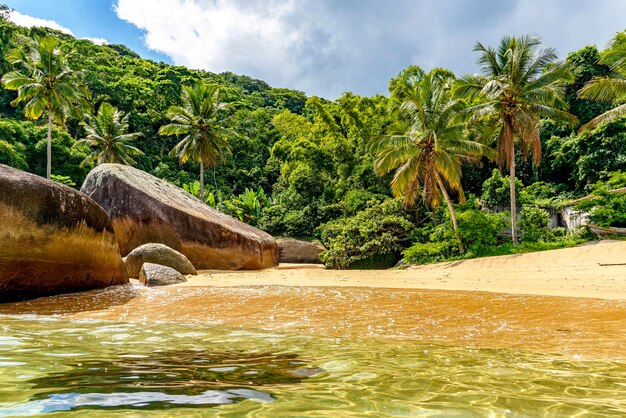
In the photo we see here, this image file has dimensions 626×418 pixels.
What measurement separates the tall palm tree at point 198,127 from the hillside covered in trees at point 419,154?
0.69 feet

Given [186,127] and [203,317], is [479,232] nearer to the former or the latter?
[203,317]

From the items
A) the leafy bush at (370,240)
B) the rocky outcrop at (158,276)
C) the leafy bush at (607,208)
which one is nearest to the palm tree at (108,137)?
the leafy bush at (370,240)

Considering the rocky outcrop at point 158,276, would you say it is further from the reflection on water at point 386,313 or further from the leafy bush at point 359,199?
the leafy bush at point 359,199

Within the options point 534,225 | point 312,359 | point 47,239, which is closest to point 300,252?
point 534,225

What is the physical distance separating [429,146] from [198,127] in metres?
17.0

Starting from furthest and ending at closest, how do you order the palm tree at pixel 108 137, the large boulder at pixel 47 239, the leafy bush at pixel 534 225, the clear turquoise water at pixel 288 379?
the palm tree at pixel 108 137 < the leafy bush at pixel 534 225 < the large boulder at pixel 47 239 < the clear turquoise water at pixel 288 379

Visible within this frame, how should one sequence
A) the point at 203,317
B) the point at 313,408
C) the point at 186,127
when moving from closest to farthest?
the point at 313,408 < the point at 203,317 < the point at 186,127

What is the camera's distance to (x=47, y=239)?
733cm

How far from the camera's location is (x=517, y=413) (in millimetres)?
1788

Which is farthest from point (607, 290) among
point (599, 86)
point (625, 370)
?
point (599, 86)

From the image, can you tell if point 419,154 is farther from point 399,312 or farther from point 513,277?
point 399,312

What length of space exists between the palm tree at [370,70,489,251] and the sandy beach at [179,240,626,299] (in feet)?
10.5

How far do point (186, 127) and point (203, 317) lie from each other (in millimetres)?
24796

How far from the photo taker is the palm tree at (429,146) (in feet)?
60.5
